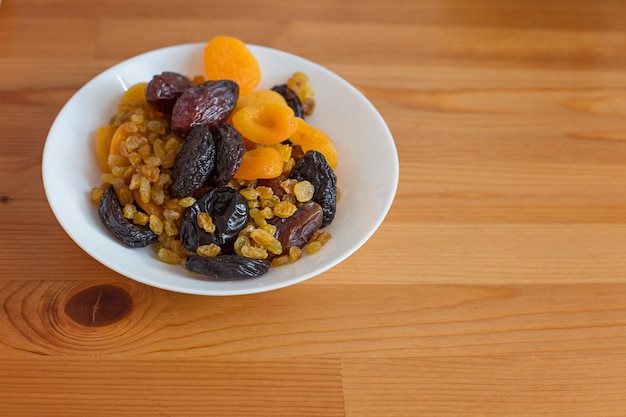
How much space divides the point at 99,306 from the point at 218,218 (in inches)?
8.7

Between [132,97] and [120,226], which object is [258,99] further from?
[120,226]

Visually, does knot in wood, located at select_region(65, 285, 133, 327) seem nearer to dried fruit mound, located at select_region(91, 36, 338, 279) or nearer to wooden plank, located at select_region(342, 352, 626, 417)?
dried fruit mound, located at select_region(91, 36, 338, 279)

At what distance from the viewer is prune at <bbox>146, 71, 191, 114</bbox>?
3.37 ft

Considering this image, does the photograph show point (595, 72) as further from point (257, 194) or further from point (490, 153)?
point (257, 194)

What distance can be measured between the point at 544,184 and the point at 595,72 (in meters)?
0.44

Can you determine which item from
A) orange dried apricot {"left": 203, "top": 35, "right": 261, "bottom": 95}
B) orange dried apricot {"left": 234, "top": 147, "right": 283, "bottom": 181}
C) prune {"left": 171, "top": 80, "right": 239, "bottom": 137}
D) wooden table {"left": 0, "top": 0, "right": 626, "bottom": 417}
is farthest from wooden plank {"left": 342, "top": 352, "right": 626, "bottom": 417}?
orange dried apricot {"left": 203, "top": 35, "right": 261, "bottom": 95}

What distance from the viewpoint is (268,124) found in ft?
3.34

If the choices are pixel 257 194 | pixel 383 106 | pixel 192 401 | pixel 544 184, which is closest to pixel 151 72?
pixel 257 194

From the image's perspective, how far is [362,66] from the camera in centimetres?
142

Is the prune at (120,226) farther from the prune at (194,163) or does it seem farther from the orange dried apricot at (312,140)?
the orange dried apricot at (312,140)

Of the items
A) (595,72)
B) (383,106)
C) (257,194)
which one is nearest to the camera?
(257,194)

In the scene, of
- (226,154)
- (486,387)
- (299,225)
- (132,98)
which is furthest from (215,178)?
(486,387)

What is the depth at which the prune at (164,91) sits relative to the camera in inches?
40.4

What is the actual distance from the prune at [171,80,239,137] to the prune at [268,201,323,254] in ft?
0.63
